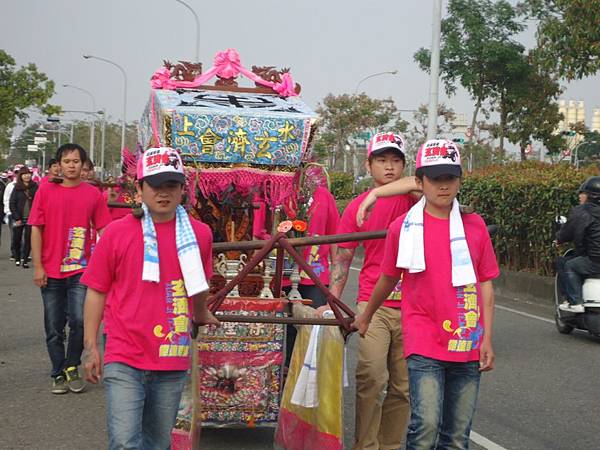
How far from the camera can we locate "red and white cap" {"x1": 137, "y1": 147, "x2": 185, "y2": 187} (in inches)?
172

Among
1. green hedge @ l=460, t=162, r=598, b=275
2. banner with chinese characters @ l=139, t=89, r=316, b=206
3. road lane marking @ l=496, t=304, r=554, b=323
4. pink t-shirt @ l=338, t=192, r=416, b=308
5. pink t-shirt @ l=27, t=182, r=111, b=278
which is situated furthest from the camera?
green hedge @ l=460, t=162, r=598, b=275

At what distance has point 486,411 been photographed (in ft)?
24.4

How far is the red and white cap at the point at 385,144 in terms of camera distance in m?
5.89

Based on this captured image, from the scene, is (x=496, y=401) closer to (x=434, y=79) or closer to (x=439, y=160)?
(x=439, y=160)

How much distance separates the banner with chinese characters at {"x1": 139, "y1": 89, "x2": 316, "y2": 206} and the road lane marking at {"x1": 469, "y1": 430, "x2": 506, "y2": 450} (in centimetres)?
208

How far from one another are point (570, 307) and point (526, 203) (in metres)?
4.41

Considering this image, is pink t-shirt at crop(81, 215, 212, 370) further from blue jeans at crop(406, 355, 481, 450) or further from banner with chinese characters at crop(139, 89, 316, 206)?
banner with chinese characters at crop(139, 89, 316, 206)

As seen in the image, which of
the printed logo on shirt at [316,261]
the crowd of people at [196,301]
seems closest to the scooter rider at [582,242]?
the printed logo on shirt at [316,261]

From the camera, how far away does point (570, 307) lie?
11.0 metres

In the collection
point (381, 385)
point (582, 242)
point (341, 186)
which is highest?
point (341, 186)

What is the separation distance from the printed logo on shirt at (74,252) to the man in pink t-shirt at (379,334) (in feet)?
8.97

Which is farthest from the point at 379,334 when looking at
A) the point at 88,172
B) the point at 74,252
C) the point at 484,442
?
the point at 88,172

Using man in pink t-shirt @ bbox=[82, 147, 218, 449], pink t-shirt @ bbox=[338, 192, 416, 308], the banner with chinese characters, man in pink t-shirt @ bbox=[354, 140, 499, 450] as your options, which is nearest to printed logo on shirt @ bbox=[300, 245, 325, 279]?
the banner with chinese characters

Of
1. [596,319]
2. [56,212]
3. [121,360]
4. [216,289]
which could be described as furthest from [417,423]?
Result: [596,319]
